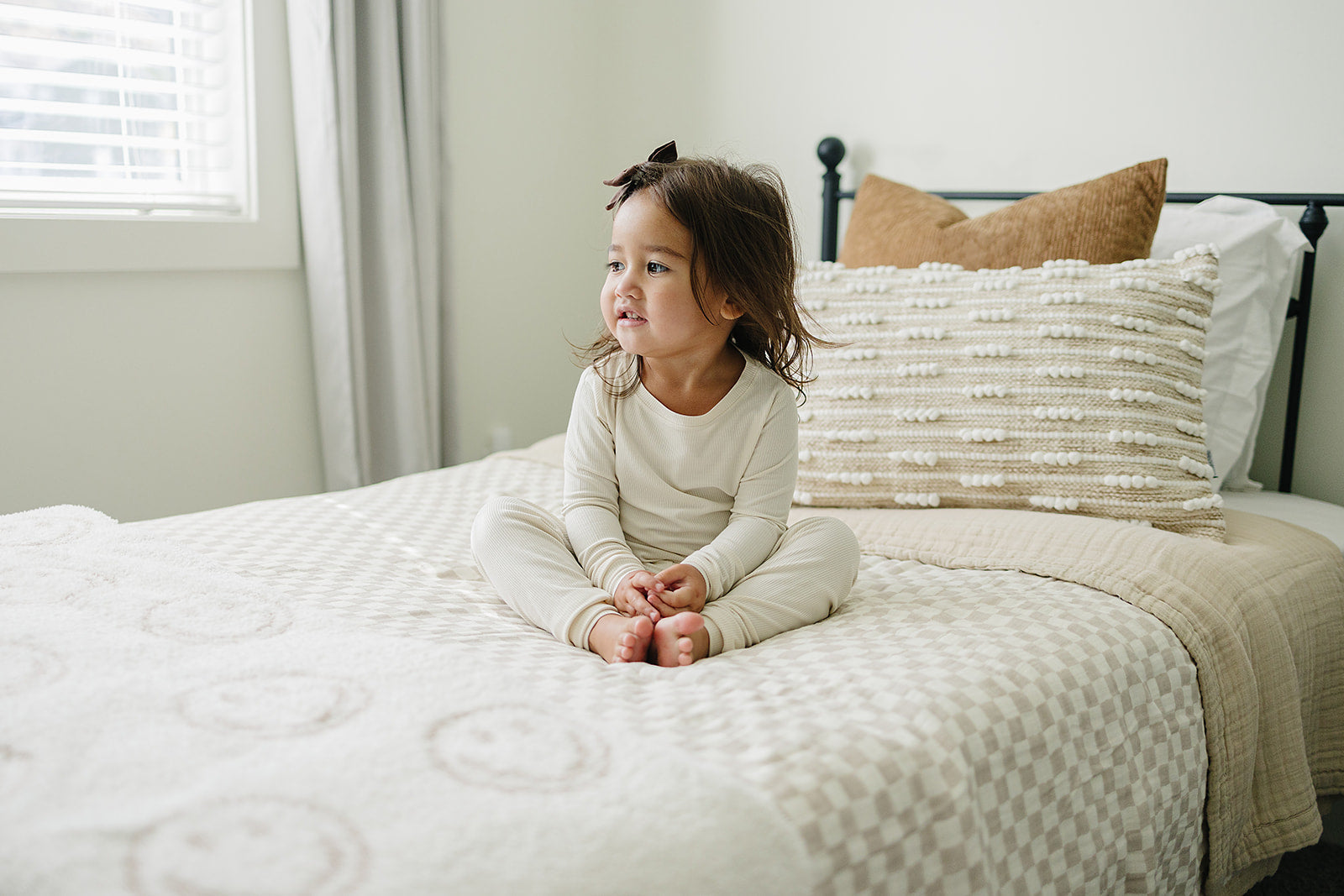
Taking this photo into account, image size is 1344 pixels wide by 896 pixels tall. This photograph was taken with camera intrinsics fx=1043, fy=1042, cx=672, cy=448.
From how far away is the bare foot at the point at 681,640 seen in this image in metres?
0.97

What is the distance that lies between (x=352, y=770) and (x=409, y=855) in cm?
10

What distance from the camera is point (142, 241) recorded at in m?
2.01

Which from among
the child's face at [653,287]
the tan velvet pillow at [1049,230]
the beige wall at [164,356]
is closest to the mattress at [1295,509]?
the tan velvet pillow at [1049,230]

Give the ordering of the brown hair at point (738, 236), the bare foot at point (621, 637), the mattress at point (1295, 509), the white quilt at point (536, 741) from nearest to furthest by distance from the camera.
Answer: the white quilt at point (536, 741) → the bare foot at point (621, 637) → the brown hair at point (738, 236) → the mattress at point (1295, 509)

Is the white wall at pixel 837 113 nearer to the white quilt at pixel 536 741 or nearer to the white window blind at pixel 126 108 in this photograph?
the white window blind at pixel 126 108

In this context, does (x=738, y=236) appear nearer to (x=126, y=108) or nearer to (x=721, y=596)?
(x=721, y=596)

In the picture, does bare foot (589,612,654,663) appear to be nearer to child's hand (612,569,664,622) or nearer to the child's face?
child's hand (612,569,664,622)

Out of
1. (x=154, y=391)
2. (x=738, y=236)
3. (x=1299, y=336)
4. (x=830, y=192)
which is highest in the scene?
(x=830, y=192)

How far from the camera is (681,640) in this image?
38.3 inches

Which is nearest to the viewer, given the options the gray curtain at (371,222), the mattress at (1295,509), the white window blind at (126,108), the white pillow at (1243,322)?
the mattress at (1295,509)

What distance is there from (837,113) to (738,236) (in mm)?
1272

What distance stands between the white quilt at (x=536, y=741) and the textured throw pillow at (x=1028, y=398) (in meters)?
0.23

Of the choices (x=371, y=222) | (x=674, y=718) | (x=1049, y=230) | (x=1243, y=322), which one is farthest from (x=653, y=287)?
(x=371, y=222)

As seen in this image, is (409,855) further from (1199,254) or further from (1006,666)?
(1199,254)
